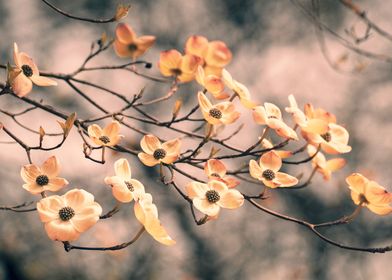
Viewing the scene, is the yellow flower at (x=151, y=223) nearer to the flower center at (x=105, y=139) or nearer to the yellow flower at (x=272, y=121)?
the flower center at (x=105, y=139)

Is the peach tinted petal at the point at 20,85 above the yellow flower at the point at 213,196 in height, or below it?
above

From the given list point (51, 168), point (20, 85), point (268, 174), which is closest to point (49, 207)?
point (51, 168)

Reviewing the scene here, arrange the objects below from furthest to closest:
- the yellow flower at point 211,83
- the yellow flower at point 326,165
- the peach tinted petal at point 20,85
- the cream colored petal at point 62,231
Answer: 1. the yellow flower at point 326,165
2. the yellow flower at point 211,83
3. the peach tinted petal at point 20,85
4. the cream colored petal at point 62,231

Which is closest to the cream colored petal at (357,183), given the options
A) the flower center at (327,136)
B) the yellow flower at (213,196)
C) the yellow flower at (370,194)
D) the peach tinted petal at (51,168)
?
the yellow flower at (370,194)

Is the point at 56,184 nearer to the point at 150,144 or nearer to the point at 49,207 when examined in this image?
the point at 49,207

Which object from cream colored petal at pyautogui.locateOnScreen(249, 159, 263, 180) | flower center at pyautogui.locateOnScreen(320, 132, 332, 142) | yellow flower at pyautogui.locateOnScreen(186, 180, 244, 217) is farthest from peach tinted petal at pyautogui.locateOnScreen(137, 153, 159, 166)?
flower center at pyautogui.locateOnScreen(320, 132, 332, 142)

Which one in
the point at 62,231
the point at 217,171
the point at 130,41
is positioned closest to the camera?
the point at 62,231

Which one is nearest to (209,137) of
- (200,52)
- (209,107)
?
(209,107)
